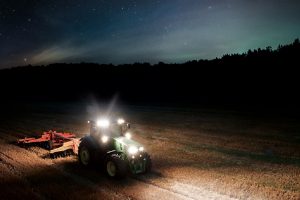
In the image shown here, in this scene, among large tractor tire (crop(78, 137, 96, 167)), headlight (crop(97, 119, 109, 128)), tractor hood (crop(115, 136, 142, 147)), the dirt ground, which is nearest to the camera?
the dirt ground

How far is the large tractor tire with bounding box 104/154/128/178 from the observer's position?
1167 centimetres

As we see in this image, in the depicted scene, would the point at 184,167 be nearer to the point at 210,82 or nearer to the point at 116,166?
the point at 116,166

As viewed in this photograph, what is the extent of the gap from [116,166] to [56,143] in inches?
243

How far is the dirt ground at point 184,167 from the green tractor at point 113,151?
1.19 feet

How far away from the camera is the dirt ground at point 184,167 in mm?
11016

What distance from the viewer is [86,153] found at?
13.5 m

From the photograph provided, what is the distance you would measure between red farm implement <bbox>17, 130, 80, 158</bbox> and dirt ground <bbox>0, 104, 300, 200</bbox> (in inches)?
17.5

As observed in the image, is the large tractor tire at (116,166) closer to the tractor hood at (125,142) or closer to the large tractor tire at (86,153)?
the tractor hood at (125,142)

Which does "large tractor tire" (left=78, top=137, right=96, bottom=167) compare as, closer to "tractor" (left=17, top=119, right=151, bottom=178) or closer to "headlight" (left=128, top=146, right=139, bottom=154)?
"tractor" (left=17, top=119, right=151, bottom=178)

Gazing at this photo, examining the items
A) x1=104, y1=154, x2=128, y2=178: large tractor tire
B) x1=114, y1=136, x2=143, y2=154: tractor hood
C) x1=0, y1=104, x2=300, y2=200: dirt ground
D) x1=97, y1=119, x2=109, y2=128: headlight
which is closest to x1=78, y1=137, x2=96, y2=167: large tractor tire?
x1=0, y1=104, x2=300, y2=200: dirt ground

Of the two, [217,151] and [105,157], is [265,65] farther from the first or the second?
[105,157]

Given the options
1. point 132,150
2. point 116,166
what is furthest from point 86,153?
point 132,150

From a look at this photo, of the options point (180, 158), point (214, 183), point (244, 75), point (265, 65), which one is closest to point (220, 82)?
point (244, 75)

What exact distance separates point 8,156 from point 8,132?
739 cm
